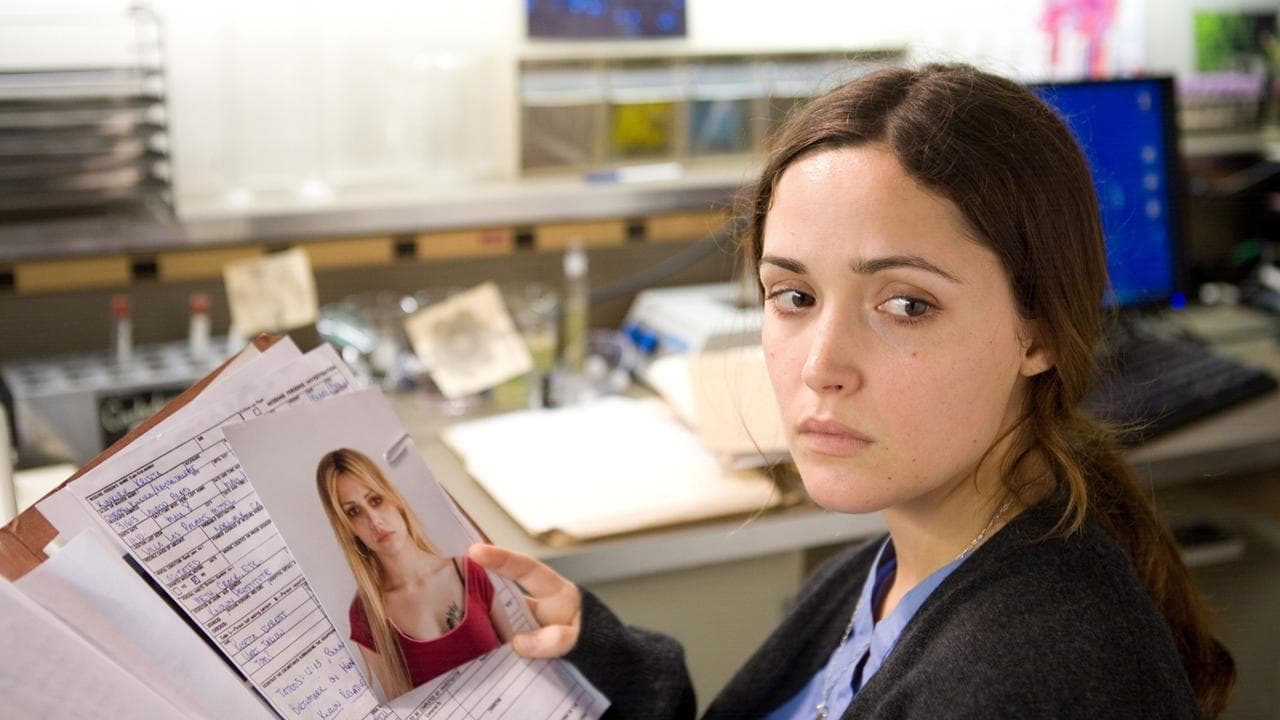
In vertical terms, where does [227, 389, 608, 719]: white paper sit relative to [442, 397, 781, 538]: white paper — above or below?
above

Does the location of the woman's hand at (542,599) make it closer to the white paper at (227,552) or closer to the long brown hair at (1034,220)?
the white paper at (227,552)

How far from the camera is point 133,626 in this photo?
85 cm

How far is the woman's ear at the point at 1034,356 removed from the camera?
1.04m

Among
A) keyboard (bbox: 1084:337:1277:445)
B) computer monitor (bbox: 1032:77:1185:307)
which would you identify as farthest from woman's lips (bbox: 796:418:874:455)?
computer monitor (bbox: 1032:77:1185:307)

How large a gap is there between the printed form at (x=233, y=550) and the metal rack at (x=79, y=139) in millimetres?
1079

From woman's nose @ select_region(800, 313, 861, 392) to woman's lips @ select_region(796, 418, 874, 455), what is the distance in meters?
0.03

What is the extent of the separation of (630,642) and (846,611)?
0.23 metres

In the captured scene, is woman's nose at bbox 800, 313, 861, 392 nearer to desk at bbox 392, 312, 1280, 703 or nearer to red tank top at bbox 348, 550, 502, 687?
red tank top at bbox 348, 550, 502, 687

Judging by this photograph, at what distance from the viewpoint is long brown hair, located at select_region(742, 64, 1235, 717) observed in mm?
1003

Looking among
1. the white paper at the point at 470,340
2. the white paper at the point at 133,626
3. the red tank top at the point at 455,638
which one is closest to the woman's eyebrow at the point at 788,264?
the red tank top at the point at 455,638

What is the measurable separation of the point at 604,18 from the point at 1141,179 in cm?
102

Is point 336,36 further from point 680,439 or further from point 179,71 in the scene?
point 680,439

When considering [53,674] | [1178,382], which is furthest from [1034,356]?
[1178,382]

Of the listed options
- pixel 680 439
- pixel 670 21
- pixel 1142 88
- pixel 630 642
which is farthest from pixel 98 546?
pixel 1142 88
